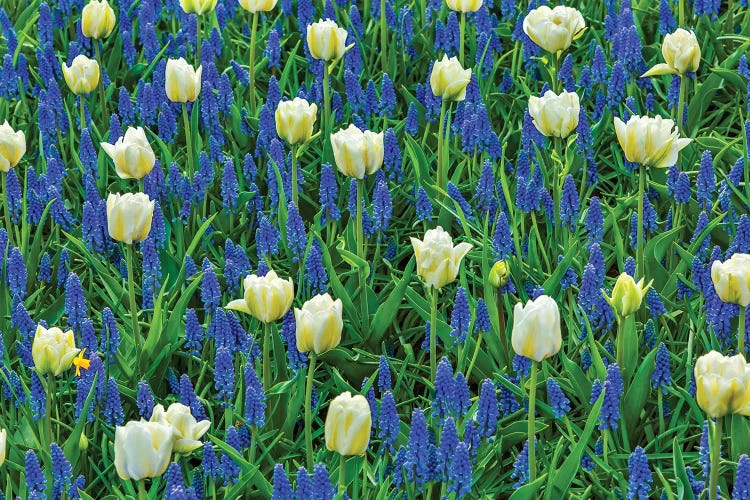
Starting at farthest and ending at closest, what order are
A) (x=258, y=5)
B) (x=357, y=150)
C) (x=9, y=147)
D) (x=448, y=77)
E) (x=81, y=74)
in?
1. (x=258, y=5)
2. (x=81, y=74)
3. (x=448, y=77)
4. (x=9, y=147)
5. (x=357, y=150)

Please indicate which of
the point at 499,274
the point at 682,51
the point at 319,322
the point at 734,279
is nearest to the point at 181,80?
the point at 499,274

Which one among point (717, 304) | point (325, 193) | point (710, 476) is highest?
point (325, 193)

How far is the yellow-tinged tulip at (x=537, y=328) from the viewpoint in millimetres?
2707

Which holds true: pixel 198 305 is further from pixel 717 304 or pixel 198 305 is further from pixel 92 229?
pixel 717 304

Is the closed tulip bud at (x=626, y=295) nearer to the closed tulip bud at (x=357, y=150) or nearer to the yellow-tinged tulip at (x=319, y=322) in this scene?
the yellow-tinged tulip at (x=319, y=322)

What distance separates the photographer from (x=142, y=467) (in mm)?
2588

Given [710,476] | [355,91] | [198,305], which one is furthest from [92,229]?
[710,476]

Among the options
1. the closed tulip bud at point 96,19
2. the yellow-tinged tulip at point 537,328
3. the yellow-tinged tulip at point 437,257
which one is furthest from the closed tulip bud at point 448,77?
the yellow-tinged tulip at point 537,328

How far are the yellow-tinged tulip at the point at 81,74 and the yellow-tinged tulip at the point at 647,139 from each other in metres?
1.95

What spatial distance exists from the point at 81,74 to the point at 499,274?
1.83m

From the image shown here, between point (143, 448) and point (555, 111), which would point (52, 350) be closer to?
point (143, 448)

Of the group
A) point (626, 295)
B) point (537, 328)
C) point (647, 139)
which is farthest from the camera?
point (647, 139)

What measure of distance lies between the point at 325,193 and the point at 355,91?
0.74 m

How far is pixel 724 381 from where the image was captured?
8.43 ft
